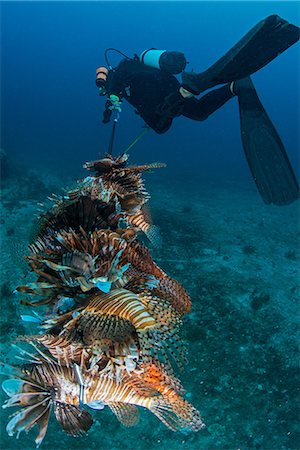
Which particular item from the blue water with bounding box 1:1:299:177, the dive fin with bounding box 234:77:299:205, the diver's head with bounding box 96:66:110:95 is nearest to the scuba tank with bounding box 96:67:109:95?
the diver's head with bounding box 96:66:110:95

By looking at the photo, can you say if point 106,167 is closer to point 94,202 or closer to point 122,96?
point 94,202

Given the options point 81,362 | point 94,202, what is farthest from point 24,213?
point 81,362

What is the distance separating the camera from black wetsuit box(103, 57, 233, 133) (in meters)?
6.33

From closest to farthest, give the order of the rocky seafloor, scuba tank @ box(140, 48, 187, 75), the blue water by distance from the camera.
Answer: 1. the rocky seafloor
2. scuba tank @ box(140, 48, 187, 75)
3. the blue water

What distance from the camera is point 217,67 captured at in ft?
15.4

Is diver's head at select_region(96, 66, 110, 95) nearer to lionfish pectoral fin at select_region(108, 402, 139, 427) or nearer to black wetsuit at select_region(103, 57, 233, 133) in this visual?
black wetsuit at select_region(103, 57, 233, 133)

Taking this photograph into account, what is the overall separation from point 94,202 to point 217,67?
3219 millimetres

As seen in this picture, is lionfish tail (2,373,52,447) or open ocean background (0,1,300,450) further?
open ocean background (0,1,300,450)

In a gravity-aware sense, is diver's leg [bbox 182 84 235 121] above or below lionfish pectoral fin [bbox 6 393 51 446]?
above

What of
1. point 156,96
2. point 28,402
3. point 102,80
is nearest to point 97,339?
point 28,402

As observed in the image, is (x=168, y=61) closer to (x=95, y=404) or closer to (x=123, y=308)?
(x=123, y=308)

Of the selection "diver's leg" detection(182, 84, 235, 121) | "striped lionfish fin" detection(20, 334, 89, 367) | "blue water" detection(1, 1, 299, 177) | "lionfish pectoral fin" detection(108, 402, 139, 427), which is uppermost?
"blue water" detection(1, 1, 299, 177)

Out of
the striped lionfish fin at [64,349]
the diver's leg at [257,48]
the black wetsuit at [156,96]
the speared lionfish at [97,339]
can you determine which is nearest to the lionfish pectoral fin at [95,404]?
the speared lionfish at [97,339]

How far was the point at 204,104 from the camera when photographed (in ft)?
22.2
